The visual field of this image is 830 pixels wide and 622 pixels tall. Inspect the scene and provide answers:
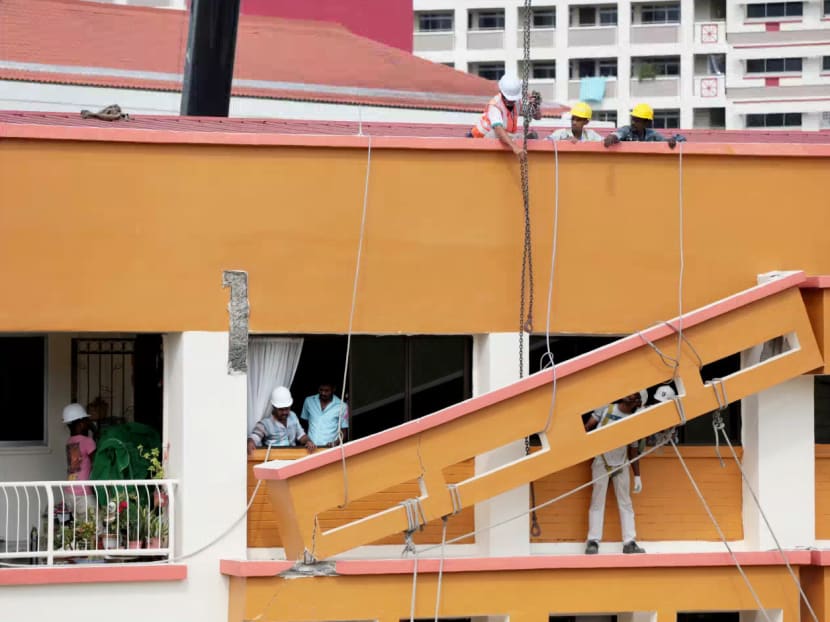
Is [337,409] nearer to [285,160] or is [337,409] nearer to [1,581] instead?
[285,160]

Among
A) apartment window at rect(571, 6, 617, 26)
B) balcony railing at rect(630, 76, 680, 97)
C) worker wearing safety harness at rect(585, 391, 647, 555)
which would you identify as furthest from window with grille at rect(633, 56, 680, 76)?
worker wearing safety harness at rect(585, 391, 647, 555)

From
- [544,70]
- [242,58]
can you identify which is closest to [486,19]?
[544,70]

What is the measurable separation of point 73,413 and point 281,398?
245cm

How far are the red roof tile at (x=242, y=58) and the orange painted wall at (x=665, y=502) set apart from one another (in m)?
15.0

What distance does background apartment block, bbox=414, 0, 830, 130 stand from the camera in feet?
253

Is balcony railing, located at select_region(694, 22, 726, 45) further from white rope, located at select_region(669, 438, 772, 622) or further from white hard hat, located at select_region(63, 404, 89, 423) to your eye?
white hard hat, located at select_region(63, 404, 89, 423)

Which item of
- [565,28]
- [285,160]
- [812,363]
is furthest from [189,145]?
[565,28]

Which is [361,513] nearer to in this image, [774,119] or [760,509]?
[760,509]

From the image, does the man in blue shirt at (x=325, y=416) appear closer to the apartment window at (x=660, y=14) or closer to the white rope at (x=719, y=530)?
the white rope at (x=719, y=530)

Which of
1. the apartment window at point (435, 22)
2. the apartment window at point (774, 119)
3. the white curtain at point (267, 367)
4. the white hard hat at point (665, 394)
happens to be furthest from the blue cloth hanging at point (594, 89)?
the white curtain at point (267, 367)

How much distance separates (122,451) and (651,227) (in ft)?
19.2

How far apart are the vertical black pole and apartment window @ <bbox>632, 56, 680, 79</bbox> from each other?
59786 millimetres

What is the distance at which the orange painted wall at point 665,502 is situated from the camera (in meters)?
17.1

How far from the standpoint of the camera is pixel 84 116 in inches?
725
